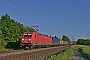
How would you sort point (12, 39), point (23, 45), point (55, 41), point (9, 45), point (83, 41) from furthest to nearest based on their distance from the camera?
point (83, 41), point (55, 41), point (12, 39), point (9, 45), point (23, 45)

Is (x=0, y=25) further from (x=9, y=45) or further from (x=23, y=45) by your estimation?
(x=23, y=45)

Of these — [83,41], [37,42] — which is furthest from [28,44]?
[83,41]

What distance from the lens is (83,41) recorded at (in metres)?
181

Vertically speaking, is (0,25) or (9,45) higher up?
(0,25)

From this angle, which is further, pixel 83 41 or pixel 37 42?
pixel 83 41

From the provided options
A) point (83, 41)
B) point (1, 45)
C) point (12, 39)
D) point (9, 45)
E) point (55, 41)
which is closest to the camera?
point (1, 45)

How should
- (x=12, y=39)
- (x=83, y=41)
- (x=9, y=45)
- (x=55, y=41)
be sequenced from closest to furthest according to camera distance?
1. (x=9, y=45)
2. (x=12, y=39)
3. (x=55, y=41)
4. (x=83, y=41)

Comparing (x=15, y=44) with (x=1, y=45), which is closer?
(x=1, y=45)

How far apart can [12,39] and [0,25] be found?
7561 millimetres

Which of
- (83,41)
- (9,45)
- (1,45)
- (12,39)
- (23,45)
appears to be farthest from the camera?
(83,41)

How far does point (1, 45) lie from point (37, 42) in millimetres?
7691

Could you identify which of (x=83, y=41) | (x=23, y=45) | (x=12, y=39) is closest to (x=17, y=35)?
(x=12, y=39)

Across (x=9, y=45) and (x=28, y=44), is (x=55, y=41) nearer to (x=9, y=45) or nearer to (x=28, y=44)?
(x=9, y=45)

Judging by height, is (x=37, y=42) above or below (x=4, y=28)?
below
